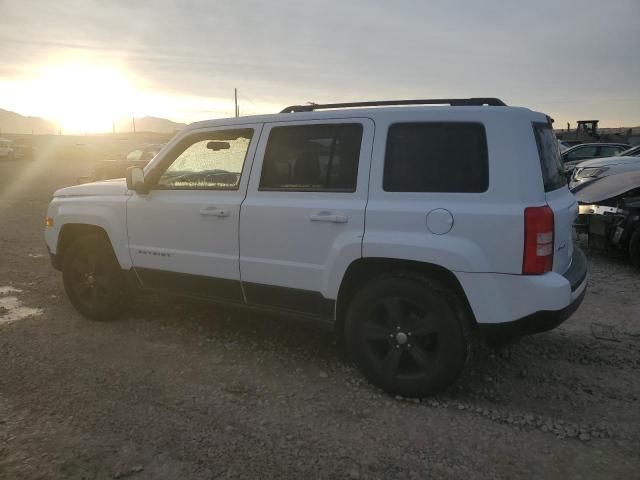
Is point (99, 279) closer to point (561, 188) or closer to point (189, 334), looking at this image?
point (189, 334)

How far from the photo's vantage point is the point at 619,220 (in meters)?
6.56

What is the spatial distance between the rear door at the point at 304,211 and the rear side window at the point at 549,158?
1.05 meters

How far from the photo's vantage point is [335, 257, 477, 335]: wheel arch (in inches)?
127

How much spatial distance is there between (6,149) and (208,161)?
36812 mm

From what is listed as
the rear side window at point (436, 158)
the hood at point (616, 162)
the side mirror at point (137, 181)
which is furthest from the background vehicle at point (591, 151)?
the side mirror at point (137, 181)

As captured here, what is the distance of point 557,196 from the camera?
3293 millimetres

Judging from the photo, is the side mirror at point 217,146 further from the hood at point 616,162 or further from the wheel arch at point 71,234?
the hood at point 616,162

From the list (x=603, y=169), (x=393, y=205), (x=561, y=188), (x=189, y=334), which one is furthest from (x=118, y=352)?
(x=603, y=169)

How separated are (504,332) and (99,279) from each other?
11.8ft

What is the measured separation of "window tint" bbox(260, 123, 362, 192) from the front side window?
0.28 metres

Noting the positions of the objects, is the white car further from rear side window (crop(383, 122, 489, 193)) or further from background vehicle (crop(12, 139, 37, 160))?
rear side window (crop(383, 122, 489, 193))

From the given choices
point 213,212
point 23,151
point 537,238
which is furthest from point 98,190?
point 23,151

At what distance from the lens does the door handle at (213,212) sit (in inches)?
154

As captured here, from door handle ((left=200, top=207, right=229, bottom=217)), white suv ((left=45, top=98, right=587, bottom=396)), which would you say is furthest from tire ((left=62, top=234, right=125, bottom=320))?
door handle ((left=200, top=207, right=229, bottom=217))
